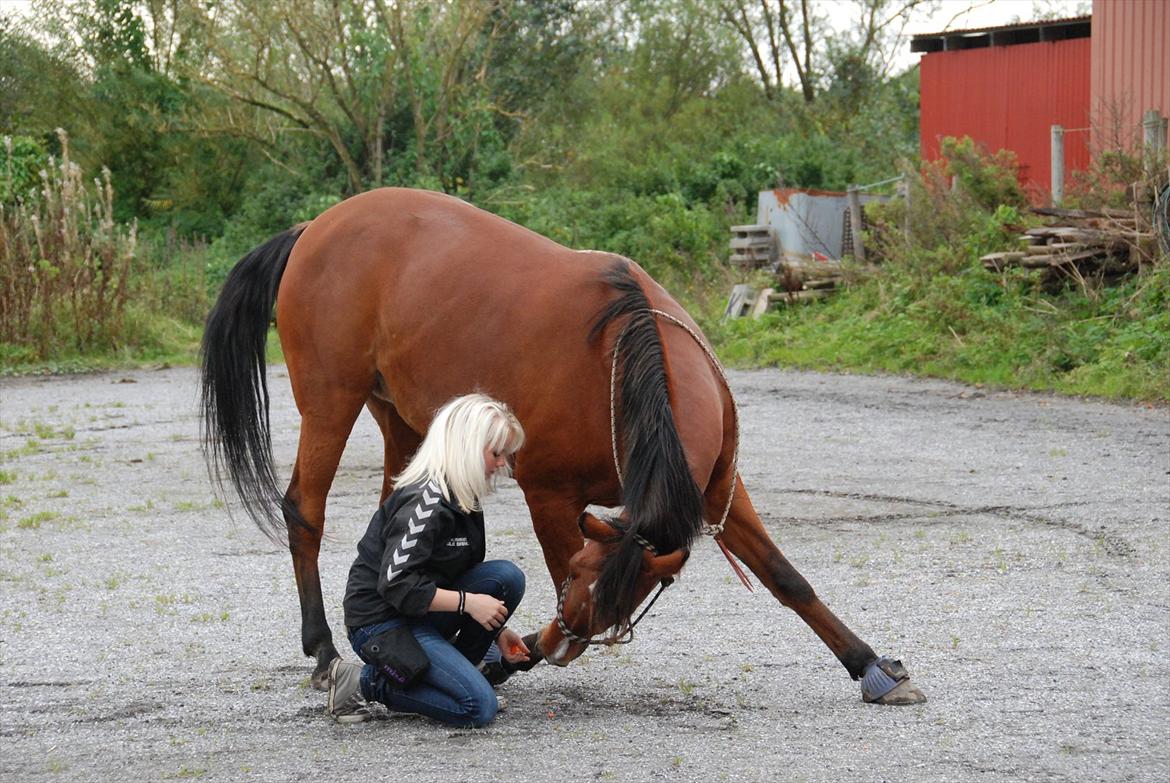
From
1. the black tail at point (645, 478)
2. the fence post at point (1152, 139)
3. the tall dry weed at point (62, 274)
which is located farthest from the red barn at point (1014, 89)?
the black tail at point (645, 478)

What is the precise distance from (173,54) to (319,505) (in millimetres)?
24184

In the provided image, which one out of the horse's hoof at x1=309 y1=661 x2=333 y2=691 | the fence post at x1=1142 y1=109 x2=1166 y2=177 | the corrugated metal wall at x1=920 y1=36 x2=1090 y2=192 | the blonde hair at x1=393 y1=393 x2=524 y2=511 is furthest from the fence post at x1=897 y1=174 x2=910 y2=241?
the blonde hair at x1=393 y1=393 x2=524 y2=511

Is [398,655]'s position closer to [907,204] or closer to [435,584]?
[435,584]

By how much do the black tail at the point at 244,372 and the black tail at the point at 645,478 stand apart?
197 cm

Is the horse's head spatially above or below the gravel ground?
above

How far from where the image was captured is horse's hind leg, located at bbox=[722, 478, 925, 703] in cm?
418

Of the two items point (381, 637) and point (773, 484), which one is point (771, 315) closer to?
point (773, 484)

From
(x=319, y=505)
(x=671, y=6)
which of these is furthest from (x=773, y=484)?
(x=671, y=6)

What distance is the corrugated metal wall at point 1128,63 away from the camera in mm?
15047

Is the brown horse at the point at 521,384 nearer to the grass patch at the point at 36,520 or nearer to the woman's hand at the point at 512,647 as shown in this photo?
the woman's hand at the point at 512,647

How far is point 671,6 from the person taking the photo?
34.5 meters

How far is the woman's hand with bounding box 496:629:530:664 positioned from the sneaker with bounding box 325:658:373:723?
0.48m

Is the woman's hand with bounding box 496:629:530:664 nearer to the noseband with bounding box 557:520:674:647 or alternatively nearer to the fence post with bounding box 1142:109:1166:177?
the noseband with bounding box 557:520:674:647

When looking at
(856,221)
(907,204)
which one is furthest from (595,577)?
(856,221)
